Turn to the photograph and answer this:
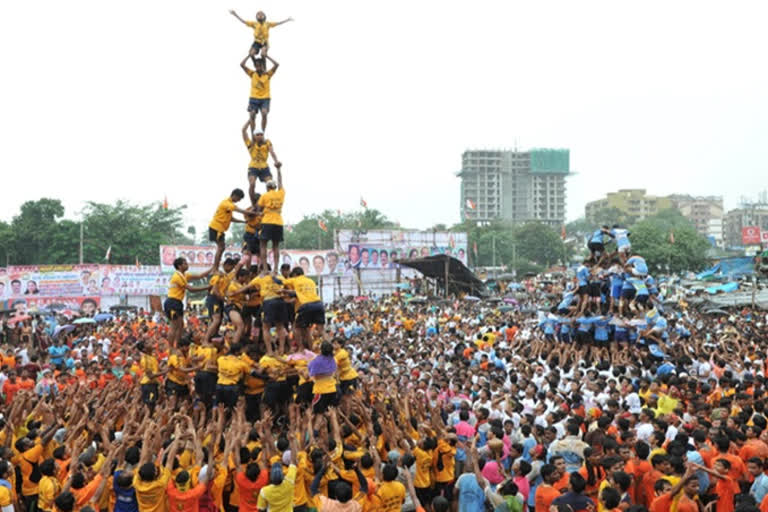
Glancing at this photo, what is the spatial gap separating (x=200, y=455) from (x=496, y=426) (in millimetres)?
3238

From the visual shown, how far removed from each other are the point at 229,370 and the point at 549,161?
448 feet

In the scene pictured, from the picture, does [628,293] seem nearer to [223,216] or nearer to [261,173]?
[261,173]

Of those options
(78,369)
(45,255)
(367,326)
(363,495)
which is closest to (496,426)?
(363,495)

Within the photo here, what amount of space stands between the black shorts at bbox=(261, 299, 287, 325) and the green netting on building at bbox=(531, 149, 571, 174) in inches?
5280

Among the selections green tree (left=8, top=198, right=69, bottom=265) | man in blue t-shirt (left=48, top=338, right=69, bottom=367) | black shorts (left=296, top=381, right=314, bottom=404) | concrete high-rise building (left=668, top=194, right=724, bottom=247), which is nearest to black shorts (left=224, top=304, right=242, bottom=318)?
black shorts (left=296, top=381, right=314, bottom=404)

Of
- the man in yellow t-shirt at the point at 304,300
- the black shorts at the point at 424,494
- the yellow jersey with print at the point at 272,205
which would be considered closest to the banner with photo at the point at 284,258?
the yellow jersey with print at the point at 272,205

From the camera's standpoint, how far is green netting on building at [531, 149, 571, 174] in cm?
13938

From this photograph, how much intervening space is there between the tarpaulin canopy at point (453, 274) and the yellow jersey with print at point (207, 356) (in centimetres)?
2778

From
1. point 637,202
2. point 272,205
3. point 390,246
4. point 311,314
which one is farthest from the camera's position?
point 637,202

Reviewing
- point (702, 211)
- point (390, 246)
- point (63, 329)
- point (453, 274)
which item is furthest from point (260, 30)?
point (702, 211)

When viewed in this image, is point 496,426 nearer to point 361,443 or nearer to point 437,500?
point 361,443

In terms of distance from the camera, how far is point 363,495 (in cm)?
→ 605

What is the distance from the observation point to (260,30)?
12.6 m

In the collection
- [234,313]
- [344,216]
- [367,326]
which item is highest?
[344,216]
